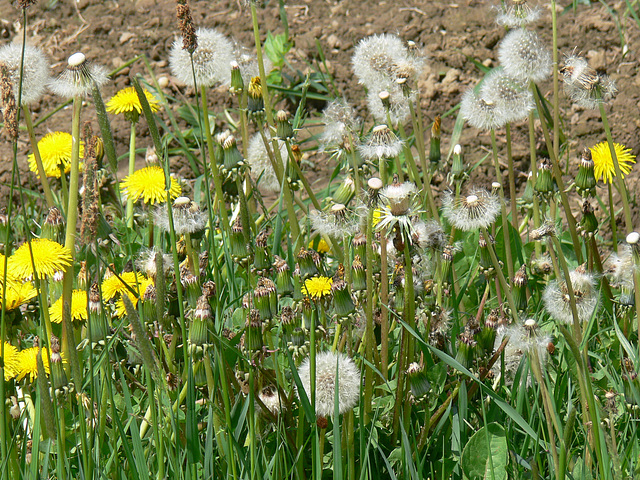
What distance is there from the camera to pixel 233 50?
2373mm

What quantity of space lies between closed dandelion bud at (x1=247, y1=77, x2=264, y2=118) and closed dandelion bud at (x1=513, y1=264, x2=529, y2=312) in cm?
87

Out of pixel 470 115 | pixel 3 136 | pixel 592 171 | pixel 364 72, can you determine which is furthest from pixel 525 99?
pixel 3 136

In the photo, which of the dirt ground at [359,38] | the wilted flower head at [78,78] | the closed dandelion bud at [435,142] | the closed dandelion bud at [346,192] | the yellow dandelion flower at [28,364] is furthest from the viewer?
the dirt ground at [359,38]

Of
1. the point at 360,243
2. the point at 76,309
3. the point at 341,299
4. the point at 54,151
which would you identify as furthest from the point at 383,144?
the point at 54,151

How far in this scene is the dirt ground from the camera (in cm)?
348

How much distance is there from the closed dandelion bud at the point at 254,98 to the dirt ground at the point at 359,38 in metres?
1.46

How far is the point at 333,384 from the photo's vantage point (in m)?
1.49

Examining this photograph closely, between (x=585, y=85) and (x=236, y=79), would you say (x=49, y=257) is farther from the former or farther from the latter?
(x=585, y=85)

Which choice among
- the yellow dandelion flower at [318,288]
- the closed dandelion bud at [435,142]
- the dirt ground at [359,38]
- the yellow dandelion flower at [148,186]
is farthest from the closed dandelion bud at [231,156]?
the dirt ground at [359,38]

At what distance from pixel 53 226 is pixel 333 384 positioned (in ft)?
2.46

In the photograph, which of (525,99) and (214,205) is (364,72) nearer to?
(525,99)

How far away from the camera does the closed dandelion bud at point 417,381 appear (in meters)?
1.57

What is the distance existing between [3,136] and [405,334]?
3.04 m

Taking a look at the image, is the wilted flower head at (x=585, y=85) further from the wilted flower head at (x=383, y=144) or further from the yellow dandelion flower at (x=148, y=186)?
the yellow dandelion flower at (x=148, y=186)
